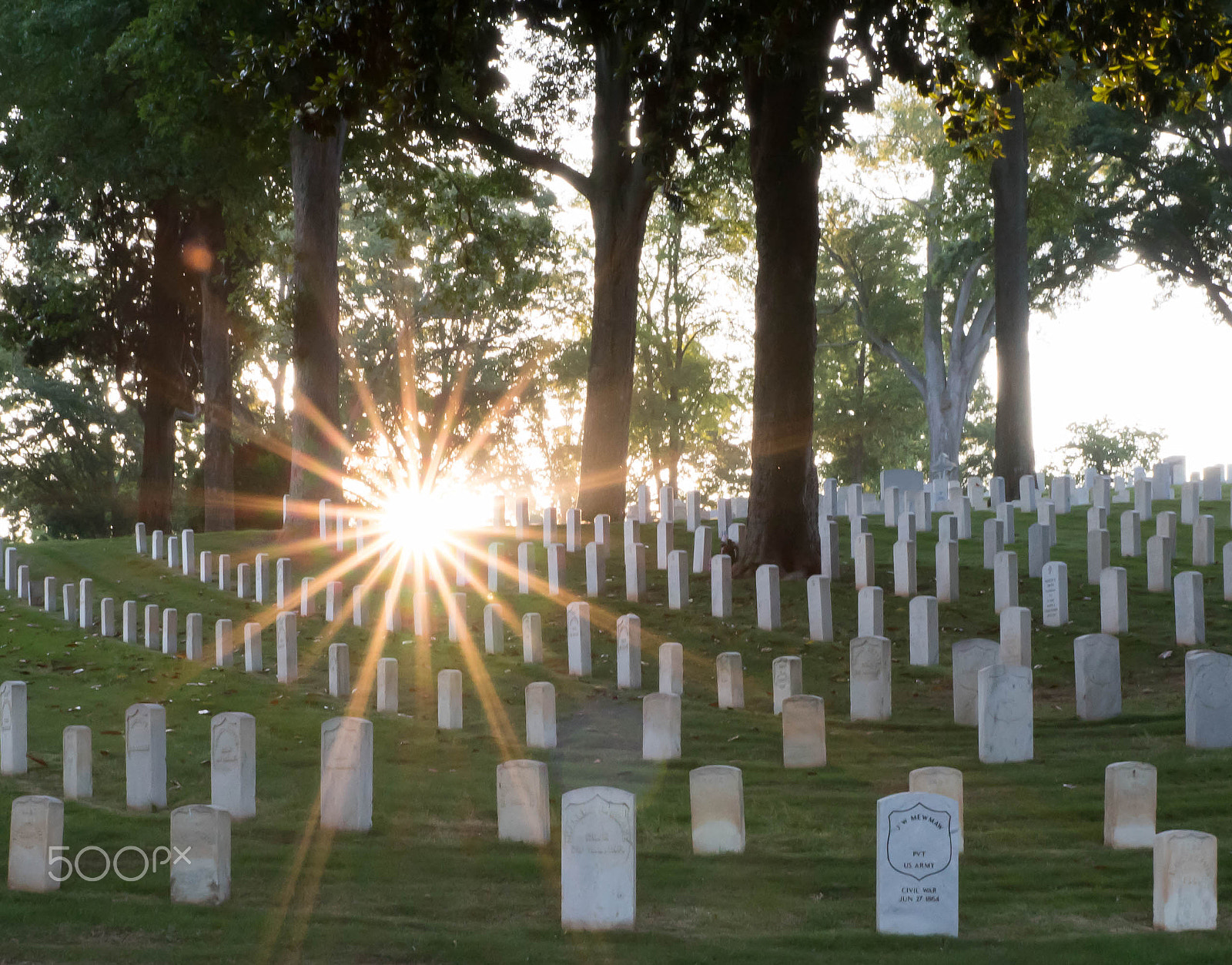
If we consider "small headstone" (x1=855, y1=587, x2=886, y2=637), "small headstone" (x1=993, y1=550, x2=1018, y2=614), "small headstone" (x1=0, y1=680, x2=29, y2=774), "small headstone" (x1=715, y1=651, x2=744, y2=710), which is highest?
"small headstone" (x1=993, y1=550, x2=1018, y2=614)

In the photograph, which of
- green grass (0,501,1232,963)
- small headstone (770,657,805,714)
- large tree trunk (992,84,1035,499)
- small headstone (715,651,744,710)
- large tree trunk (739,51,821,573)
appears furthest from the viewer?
large tree trunk (992,84,1035,499)

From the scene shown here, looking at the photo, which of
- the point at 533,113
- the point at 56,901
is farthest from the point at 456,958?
the point at 533,113

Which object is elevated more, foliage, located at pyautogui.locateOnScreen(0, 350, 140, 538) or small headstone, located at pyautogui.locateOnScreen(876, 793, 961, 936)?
foliage, located at pyautogui.locateOnScreen(0, 350, 140, 538)

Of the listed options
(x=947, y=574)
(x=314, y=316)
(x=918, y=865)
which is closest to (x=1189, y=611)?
(x=947, y=574)

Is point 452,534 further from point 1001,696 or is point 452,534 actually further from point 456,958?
point 456,958

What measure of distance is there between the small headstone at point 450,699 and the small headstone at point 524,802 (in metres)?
3.64

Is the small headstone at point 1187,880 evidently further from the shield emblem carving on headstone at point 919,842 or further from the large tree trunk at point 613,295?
the large tree trunk at point 613,295

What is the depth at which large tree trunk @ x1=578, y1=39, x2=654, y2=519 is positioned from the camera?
21.6m

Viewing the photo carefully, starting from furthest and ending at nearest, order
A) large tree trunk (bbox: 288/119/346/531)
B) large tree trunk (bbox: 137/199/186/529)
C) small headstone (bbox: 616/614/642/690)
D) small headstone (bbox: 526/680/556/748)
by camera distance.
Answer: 1. large tree trunk (bbox: 137/199/186/529)
2. large tree trunk (bbox: 288/119/346/531)
3. small headstone (bbox: 616/614/642/690)
4. small headstone (bbox: 526/680/556/748)

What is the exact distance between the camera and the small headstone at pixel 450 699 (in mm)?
11008

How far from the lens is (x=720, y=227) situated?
2559 cm

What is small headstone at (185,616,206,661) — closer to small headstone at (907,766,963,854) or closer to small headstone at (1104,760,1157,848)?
small headstone at (907,766,963,854)

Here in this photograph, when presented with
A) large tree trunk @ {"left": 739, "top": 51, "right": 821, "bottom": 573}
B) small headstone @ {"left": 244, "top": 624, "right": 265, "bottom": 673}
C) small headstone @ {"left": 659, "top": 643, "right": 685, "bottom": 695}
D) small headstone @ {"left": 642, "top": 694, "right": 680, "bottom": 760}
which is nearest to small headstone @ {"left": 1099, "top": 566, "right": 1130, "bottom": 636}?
large tree trunk @ {"left": 739, "top": 51, "right": 821, "bottom": 573}

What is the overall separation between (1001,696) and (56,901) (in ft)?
18.8
